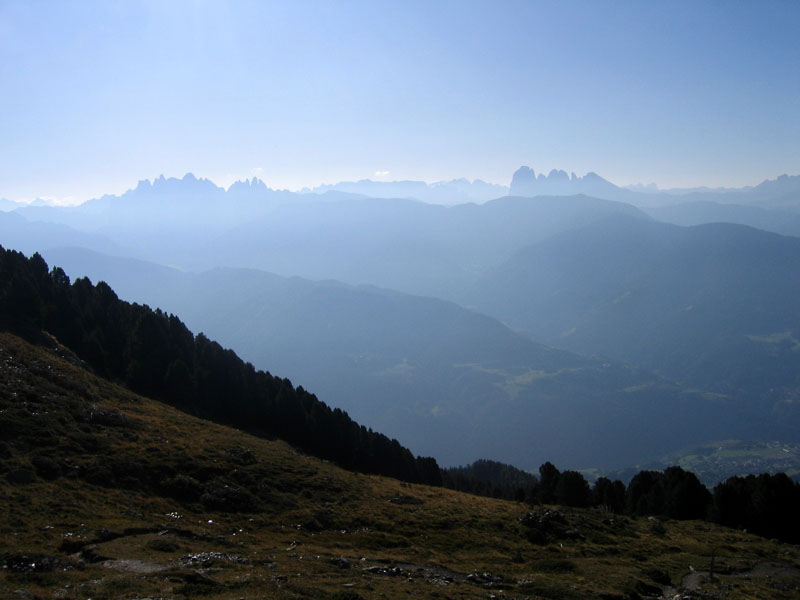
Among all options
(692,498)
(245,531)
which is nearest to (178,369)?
(245,531)

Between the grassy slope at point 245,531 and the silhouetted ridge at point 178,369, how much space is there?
16.1 metres

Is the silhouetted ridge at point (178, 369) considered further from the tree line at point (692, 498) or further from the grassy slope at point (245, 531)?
the tree line at point (692, 498)

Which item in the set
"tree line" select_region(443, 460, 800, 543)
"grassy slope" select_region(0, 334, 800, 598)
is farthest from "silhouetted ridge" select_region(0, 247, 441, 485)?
"tree line" select_region(443, 460, 800, 543)

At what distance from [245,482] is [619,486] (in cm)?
6556

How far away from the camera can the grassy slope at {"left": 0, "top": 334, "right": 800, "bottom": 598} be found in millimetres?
22469

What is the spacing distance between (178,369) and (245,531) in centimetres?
4702

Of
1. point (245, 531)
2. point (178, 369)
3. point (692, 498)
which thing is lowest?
point (692, 498)

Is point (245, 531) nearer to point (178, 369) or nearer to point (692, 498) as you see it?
point (178, 369)

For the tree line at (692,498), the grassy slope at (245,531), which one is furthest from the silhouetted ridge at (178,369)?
the tree line at (692,498)

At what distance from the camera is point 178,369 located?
73.4 m

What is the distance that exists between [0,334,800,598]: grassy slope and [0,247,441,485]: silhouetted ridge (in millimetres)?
16105

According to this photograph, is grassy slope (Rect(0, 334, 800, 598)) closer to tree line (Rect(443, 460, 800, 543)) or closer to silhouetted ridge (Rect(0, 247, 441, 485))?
tree line (Rect(443, 460, 800, 543))

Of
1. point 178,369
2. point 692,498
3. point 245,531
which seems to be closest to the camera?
point 245,531

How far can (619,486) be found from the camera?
263 feet
